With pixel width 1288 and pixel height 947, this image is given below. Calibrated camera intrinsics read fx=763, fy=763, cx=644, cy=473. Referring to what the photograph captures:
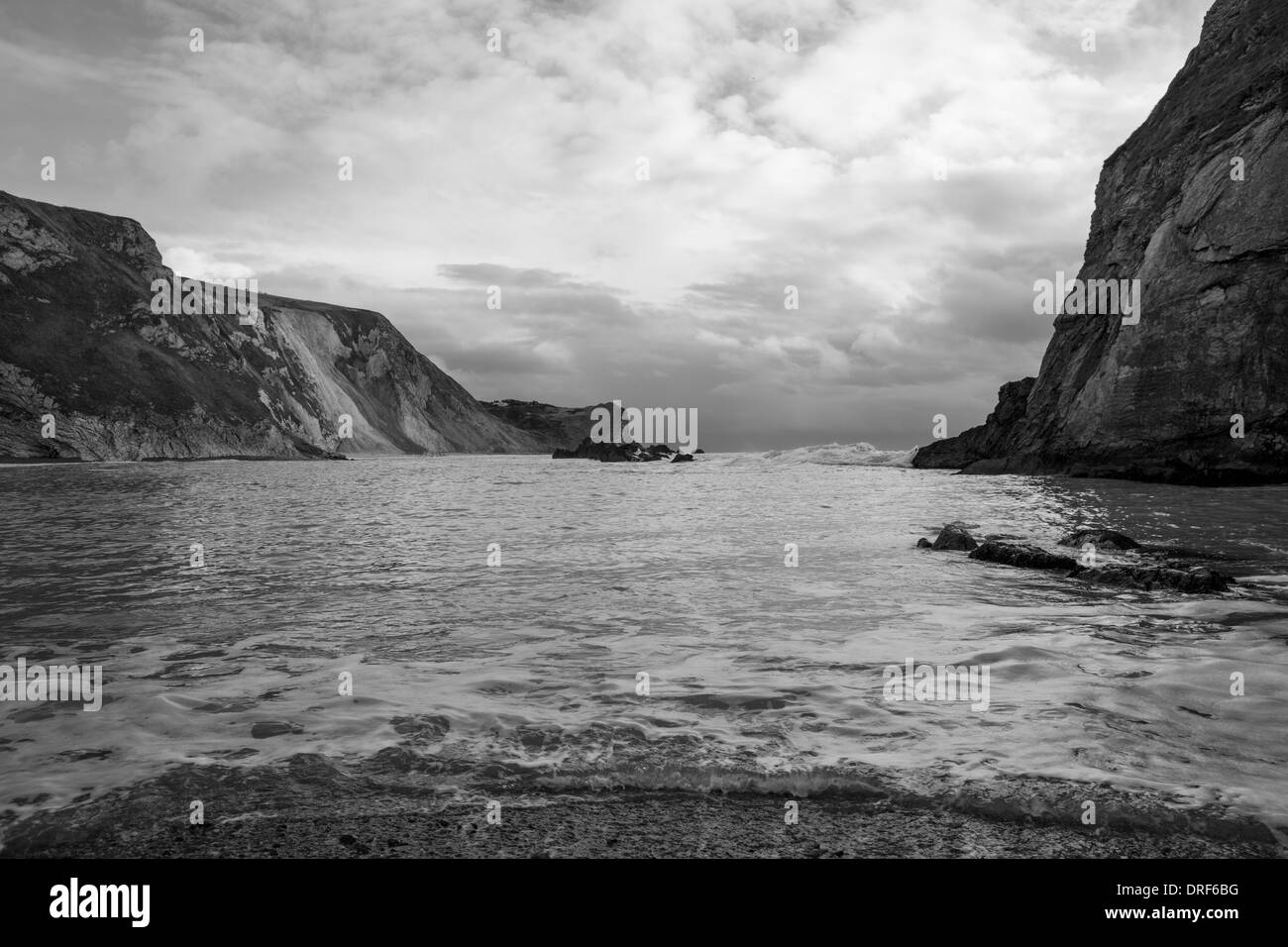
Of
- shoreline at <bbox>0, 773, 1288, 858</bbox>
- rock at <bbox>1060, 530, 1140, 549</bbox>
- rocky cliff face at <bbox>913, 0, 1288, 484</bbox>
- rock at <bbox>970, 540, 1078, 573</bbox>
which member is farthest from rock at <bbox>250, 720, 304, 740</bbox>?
rocky cliff face at <bbox>913, 0, 1288, 484</bbox>

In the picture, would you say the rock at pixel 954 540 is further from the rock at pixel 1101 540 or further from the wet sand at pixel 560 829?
the wet sand at pixel 560 829

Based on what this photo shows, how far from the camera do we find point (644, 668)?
7008 mm

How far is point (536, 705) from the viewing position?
5.80 m

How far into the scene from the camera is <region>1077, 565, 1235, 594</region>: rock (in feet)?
34.1

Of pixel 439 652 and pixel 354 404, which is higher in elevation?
pixel 354 404

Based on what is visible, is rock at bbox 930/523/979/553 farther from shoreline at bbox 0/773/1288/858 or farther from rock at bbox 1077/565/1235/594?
shoreline at bbox 0/773/1288/858

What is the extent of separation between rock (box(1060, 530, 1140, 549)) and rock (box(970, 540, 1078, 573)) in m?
1.55

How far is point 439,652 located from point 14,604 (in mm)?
5933

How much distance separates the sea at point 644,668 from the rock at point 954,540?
55cm

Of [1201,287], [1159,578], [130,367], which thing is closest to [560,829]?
[1159,578]

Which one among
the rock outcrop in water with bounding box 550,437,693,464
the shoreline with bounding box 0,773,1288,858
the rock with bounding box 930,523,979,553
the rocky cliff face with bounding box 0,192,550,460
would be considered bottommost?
the shoreline with bounding box 0,773,1288,858

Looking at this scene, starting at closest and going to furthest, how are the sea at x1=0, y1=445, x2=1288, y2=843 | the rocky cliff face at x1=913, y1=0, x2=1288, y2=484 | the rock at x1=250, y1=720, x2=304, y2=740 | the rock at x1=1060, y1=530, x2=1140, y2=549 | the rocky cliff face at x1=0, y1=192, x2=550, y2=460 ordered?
the sea at x1=0, y1=445, x2=1288, y2=843
the rock at x1=250, y1=720, x2=304, y2=740
the rock at x1=1060, y1=530, x2=1140, y2=549
the rocky cliff face at x1=913, y1=0, x2=1288, y2=484
the rocky cliff face at x1=0, y1=192, x2=550, y2=460
